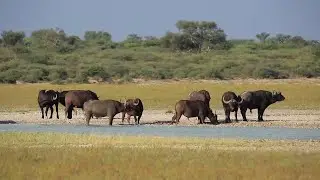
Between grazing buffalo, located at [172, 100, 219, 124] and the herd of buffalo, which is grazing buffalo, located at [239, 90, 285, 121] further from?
grazing buffalo, located at [172, 100, 219, 124]

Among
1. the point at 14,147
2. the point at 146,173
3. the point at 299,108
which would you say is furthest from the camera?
the point at 299,108

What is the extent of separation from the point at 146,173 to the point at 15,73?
43.1m

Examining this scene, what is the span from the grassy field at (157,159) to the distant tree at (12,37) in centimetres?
7255

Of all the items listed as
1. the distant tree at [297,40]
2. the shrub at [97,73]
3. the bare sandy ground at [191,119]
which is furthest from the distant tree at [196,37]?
the bare sandy ground at [191,119]

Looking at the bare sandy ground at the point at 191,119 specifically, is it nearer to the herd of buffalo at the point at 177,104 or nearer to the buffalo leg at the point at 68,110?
the buffalo leg at the point at 68,110

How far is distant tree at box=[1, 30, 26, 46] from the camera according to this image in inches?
3712

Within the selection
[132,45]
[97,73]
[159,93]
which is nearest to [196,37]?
[132,45]

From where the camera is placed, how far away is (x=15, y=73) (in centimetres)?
5809

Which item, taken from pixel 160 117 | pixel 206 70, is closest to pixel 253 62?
pixel 206 70

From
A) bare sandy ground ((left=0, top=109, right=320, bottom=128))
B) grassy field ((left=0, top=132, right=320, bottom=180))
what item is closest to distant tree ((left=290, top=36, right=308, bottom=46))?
bare sandy ground ((left=0, top=109, right=320, bottom=128))

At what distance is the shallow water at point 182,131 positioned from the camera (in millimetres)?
25516

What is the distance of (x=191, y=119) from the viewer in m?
33.2

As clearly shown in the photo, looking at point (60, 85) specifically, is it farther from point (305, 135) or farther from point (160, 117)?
point (305, 135)

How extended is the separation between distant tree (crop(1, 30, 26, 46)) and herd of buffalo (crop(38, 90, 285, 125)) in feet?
201
